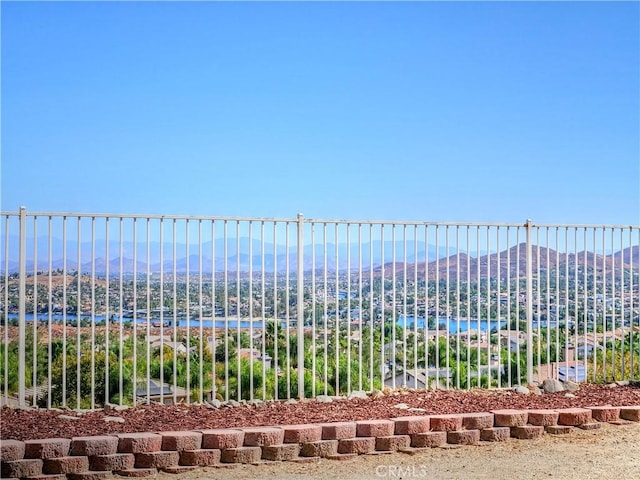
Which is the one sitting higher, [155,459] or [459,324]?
[459,324]

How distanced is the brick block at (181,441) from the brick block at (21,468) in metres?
0.98

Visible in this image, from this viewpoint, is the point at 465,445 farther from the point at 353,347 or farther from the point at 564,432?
the point at 353,347

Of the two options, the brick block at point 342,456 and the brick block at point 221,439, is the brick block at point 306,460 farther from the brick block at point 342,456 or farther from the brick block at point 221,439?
the brick block at point 221,439

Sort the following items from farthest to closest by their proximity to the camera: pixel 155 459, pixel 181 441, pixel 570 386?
pixel 570 386, pixel 181 441, pixel 155 459

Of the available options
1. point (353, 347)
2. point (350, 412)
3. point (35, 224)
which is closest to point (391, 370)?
point (353, 347)

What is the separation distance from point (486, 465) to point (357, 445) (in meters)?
1.11

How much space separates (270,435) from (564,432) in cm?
291

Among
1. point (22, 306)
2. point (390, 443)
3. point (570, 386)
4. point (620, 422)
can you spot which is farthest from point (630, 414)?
point (22, 306)

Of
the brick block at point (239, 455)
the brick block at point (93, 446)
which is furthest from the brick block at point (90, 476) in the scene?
the brick block at point (239, 455)

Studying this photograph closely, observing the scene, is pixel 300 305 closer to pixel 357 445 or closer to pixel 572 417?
pixel 357 445

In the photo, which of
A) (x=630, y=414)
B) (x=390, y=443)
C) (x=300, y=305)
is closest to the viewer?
(x=390, y=443)

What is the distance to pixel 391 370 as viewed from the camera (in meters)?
8.98

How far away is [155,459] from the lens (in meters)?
6.25

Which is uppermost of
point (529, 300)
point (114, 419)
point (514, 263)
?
point (514, 263)
